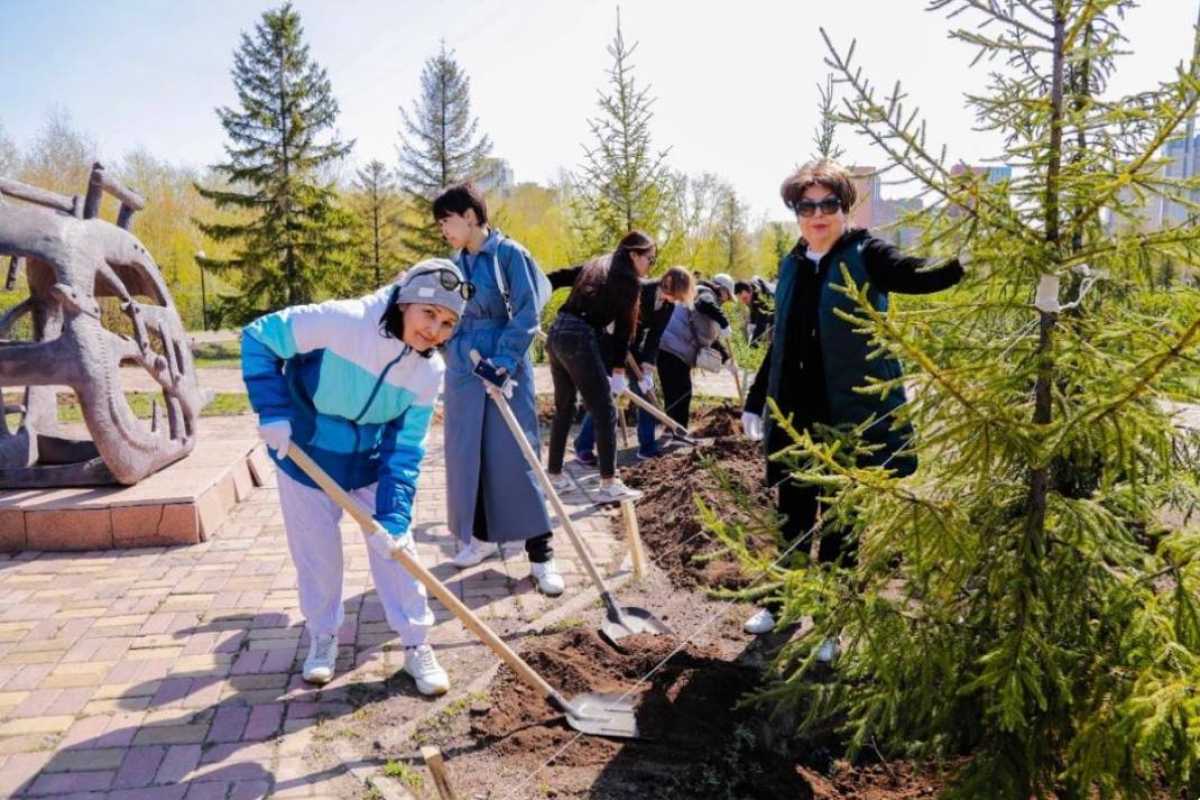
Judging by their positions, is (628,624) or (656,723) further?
(628,624)

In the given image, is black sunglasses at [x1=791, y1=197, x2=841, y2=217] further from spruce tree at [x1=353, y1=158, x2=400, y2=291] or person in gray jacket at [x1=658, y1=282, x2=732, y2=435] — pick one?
spruce tree at [x1=353, y1=158, x2=400, y2=291]

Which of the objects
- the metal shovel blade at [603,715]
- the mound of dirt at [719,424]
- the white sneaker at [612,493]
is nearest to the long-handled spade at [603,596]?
the metal shovel blade at [603,715]

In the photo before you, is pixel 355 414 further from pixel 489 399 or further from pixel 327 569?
pixel 489 399

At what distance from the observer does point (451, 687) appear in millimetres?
3455

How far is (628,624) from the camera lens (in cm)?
388

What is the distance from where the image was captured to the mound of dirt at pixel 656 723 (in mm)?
2736

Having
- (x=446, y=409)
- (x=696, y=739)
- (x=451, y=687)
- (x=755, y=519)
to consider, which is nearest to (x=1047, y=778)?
(x=755, y=519)

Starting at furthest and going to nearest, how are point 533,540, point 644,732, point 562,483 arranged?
1. point 562,483
2. point 533,540
3. point 644,732

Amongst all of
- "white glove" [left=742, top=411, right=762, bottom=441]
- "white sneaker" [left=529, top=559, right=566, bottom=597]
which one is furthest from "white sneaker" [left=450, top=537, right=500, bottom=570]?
"white glove" [left=742, top=411, right=762, bottom=441]

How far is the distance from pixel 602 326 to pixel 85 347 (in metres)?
3.15

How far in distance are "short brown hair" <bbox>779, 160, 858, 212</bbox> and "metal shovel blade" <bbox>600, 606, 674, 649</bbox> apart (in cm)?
195

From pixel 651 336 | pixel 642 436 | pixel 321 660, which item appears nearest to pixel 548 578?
pixel 321 660

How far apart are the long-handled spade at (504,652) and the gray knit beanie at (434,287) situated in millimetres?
696

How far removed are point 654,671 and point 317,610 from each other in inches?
54.5
